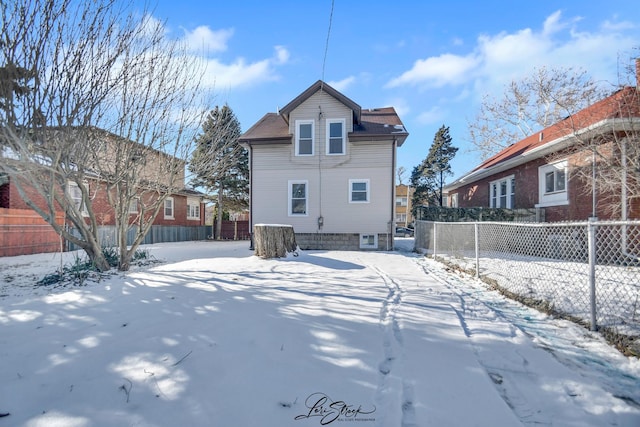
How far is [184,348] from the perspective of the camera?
258 cm

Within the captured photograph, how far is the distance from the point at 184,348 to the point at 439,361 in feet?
6.89

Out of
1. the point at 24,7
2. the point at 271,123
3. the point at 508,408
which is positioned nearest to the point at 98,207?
the point at 271,123

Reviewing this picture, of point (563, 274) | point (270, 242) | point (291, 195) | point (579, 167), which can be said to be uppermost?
point (579, 167)

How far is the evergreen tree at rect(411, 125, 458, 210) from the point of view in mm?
25938

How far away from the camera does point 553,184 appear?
10602mm

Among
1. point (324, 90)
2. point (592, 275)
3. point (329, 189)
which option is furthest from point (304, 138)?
point (592, 275)

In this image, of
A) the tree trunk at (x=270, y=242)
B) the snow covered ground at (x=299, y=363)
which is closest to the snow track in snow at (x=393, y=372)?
the snow covered ground at (x=299, y=363)

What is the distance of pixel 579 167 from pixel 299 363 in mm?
10415

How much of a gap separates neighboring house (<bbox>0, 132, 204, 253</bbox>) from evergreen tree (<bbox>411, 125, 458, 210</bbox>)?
1794 cm

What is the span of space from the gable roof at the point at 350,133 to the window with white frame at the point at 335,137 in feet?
1.53

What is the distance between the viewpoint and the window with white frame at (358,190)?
39.4 feet

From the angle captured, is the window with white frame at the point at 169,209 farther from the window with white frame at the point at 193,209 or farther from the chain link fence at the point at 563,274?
the chain link fence at the point at 563,274

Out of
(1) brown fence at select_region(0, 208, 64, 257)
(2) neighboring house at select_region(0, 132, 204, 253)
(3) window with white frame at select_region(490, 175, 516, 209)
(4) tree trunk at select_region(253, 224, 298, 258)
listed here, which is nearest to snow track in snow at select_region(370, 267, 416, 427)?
(4) tree trunk at select_region(253, 224, 298, 258)

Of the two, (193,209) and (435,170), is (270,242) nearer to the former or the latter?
(193,209)
